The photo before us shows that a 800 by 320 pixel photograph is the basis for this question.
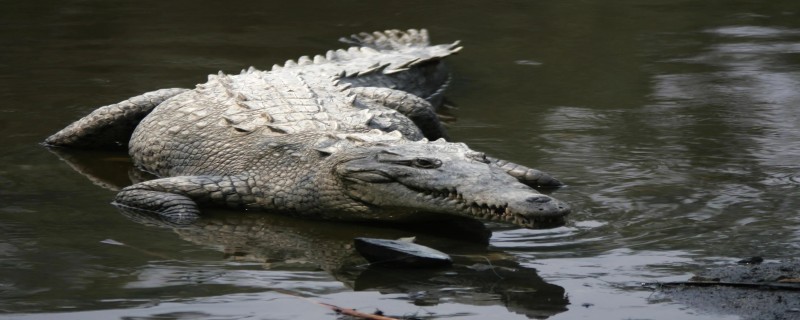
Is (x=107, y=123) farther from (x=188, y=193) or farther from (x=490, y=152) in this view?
(x=490, y=152)

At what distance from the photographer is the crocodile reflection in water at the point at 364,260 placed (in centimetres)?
432

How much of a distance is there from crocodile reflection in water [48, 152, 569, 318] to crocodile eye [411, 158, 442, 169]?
0.30 metres

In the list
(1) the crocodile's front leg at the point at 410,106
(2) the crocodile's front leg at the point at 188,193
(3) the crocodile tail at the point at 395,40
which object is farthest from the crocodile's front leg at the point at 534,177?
(3) the crocodile tail at the point at 395,40

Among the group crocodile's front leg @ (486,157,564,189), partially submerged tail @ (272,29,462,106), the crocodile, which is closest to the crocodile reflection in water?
the crocodile

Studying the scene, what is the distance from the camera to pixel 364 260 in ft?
15.9

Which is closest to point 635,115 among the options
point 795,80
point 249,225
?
point 795,80

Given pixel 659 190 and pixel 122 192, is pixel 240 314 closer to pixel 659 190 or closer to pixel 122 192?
pixel 122 192

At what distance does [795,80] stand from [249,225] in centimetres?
485

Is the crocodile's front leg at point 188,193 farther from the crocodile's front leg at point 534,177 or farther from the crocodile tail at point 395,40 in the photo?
the crocodile tail at point 395,40

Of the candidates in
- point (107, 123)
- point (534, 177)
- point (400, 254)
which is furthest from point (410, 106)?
point (400, 254)

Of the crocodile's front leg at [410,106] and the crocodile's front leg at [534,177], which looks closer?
the crocodile's front leg at [534,177]

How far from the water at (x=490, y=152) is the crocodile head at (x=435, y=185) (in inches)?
6.0

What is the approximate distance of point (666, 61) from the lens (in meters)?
9.72

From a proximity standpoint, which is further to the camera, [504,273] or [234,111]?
[234,111]
